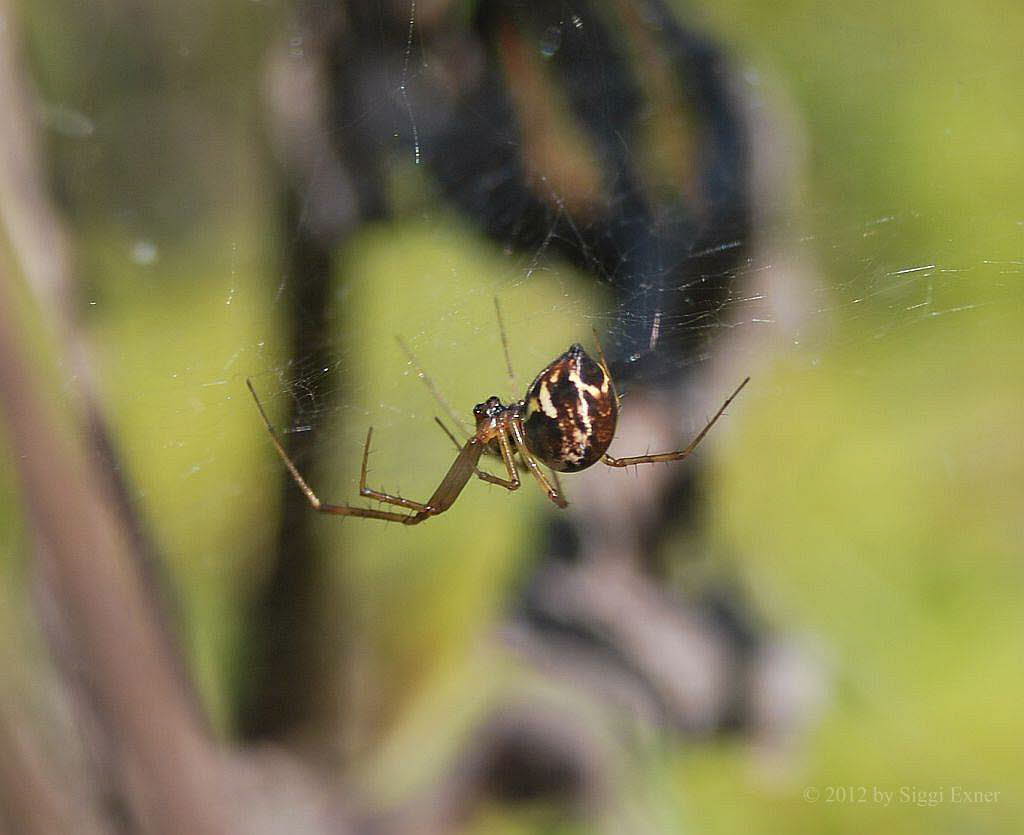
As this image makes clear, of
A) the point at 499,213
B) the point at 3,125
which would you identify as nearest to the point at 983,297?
the point at 499,213

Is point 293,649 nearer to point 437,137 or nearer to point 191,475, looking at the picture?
point 191,475

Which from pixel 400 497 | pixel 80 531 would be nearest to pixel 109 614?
pixel 80 531

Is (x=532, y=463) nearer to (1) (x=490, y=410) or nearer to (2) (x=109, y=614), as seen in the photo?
(1) (x=490, y=410)

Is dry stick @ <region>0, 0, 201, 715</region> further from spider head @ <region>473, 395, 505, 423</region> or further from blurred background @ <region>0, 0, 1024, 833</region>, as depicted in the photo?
spider head @ <region>473, 395, 505, 423</region>

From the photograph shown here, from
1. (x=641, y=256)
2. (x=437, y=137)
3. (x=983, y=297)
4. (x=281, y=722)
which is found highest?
(x=437, y=137)

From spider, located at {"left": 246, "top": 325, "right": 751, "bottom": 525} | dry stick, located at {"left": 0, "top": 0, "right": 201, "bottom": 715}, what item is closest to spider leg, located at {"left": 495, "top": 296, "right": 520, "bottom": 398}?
spider, located at {"left": 246, "top": 325, "right": 751, "bottom": 525}

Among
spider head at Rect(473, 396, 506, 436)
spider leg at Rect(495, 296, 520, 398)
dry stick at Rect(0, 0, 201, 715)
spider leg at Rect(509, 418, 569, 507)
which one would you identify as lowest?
spider leg at Rect(509, 418, 569, 507)
